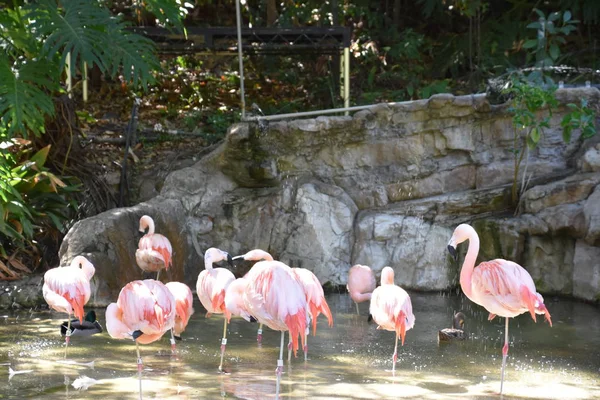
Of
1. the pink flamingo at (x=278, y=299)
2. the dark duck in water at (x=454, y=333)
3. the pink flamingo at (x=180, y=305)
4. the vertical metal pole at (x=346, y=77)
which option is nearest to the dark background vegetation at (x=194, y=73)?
the vertical metal pole at (x=346, y=77)

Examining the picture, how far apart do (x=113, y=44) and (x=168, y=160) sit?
232 cm

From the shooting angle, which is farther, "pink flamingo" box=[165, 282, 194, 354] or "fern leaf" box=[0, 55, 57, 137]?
"fern leaf" box=[0, 55, 57, 137]

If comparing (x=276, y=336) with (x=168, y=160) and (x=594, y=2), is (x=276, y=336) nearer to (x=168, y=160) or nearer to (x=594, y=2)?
(x=168, y=160)

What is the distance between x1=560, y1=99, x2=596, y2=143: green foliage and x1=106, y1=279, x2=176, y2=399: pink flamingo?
4.79 metres

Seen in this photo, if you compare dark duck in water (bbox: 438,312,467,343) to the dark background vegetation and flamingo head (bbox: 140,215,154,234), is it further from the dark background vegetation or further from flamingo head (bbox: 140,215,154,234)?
flamingo head (bbox: 140,215,154,234)

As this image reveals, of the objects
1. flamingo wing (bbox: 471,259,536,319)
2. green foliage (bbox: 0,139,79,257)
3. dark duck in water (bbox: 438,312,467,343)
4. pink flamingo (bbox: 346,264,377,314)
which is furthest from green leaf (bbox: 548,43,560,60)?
green foliage (bbox: 0,139,79,257)

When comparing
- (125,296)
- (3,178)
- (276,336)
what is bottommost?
(276,336)

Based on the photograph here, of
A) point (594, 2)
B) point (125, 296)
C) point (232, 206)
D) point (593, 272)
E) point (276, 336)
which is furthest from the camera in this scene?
point (594, 2)

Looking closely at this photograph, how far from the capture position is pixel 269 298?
18.2 feet

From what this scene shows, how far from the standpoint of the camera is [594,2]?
11.7 metres

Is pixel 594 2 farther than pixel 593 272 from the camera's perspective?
Yes

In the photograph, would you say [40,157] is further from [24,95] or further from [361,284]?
[361,284]

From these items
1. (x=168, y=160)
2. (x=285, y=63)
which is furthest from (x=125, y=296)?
(x=285, y=63)

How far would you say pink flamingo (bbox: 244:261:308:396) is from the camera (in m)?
5.48
